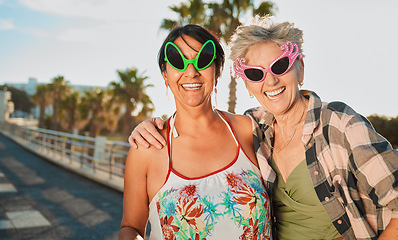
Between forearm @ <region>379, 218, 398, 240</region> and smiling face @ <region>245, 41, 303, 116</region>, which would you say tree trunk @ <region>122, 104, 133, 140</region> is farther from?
forearm @ <region>379, 218, 398, 240</region>

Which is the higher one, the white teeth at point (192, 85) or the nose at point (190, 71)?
the nose at point (190, 71)

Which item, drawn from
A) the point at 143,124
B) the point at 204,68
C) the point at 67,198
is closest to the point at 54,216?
the point at 67,198

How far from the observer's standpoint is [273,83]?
2039 mm

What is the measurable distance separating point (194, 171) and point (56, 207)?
5.96 m

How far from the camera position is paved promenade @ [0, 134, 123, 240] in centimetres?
563

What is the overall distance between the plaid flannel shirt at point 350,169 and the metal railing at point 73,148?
5989mm

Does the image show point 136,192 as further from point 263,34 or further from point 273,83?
point 263,34

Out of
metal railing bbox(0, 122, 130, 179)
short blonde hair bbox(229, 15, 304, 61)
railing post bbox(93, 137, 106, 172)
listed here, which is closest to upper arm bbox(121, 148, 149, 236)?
short blonde hair bbox(229, 15, 304, 61)

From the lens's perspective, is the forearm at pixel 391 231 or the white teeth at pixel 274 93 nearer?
the forearm at pixel 391 231

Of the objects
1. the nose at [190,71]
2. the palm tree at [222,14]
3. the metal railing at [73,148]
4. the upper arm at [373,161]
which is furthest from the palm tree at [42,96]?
the upper arm at [373,161]

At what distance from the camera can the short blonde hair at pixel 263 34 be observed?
6.66ft

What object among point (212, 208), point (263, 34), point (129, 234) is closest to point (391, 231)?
point (212, 208)

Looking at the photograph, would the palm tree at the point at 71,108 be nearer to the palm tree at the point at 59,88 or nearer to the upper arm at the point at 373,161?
the palm tree at the point at 59,88

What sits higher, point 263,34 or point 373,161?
point 263,34
